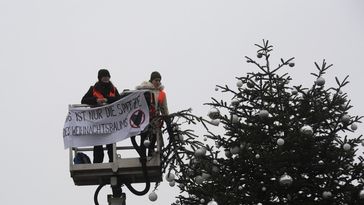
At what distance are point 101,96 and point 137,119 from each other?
25.1 inches

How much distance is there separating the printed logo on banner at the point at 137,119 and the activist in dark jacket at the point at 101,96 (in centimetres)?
38

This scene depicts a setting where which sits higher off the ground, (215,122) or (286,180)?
(215,122)

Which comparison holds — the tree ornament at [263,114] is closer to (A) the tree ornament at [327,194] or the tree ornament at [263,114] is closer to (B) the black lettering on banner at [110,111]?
(A) the tree ornament at [327,194]

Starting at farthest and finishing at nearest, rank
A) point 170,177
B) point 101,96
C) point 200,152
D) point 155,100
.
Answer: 1. point 101,96
2. point 155,100
3. point 170,177
4. point 200,152

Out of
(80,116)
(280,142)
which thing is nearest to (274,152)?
(280,142)

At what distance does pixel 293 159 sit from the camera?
8.00 metres

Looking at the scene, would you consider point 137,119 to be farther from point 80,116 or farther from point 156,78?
point 80,116

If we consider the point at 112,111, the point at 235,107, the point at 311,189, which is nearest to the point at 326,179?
the point at 311,189

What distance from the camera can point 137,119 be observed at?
9234 millimetres

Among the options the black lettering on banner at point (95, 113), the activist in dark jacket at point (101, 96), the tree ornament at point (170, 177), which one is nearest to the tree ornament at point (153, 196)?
the tree ornament at point (170, 177)

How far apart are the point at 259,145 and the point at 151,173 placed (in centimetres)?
163

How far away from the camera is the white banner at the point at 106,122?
30.3 feet

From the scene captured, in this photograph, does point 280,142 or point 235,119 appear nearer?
point 280,142

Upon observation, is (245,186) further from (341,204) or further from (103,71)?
(103,71)
